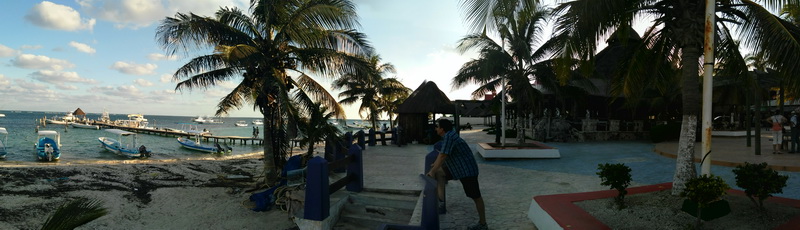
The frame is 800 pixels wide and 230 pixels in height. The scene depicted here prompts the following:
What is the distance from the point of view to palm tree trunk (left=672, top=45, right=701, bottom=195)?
15.5ft

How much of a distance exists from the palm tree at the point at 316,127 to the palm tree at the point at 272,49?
667mm

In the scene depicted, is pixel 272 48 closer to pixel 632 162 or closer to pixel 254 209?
pixel 254 209

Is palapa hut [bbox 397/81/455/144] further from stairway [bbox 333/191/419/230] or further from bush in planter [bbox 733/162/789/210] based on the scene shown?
bush in planter [bbox 733/162/789/210]

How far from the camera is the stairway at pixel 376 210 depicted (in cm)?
630

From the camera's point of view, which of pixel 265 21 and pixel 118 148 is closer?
pixel 265 21

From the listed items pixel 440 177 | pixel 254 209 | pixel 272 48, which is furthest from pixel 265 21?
pixel 440 177

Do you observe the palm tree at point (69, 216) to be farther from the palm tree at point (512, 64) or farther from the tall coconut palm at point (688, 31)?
the palm tree at point (512, 64)

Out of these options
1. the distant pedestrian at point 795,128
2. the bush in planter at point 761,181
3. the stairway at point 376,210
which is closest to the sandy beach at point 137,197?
the stairway at point 376,210

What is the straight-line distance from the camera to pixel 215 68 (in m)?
11.5

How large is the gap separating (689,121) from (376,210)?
16.0 ft

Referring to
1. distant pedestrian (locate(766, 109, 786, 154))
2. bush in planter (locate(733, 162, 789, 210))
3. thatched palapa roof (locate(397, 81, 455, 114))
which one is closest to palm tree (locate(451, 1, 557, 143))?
thatched palapa roof (locate(397, 81, 455, 114))

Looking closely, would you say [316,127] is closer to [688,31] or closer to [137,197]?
[137,197]

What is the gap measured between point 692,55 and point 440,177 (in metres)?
3.78

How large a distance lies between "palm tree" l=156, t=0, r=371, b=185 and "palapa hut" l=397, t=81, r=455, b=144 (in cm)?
698
